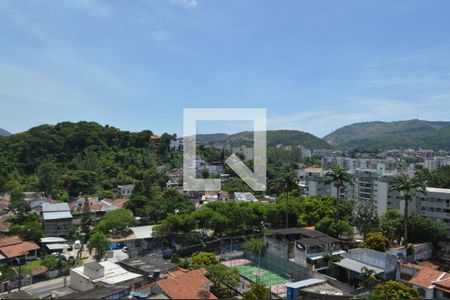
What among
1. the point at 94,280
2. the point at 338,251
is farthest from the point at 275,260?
the point at 94,280

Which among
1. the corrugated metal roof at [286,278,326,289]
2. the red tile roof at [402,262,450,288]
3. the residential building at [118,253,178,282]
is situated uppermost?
the red tile roof at [402,262,450,288]

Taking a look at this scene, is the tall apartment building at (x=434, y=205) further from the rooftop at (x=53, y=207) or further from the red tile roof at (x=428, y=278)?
the rooftop at (x=53, y=207)

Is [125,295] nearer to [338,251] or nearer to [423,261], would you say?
[338,251]

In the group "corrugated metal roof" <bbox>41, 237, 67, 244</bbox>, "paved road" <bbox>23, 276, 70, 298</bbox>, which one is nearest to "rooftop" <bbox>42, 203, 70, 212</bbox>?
"corrugated metal roof" <bbox>41, 237, 67, 244</bbox>

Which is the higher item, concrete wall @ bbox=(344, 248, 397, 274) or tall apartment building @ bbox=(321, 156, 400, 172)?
tall apartment building @ bbox=(321, 156, 400, 172)

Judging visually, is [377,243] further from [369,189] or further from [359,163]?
[359,163]

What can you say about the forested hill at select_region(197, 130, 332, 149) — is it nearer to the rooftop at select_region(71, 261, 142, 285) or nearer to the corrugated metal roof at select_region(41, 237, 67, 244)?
the corrugated metal roof at select_region(41, 237, 67, 244)

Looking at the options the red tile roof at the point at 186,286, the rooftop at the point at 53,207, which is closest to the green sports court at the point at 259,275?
the red tile roof at the point at 186,286

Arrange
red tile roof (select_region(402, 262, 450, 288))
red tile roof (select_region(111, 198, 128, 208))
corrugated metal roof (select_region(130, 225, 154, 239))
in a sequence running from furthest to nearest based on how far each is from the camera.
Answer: red tile roof (select_region(111, 198, 128, 208))
corrugated metal roof (select_region(130, 225, 154, 239))
red tile roof (select_region(402, 262, 450, 288))
